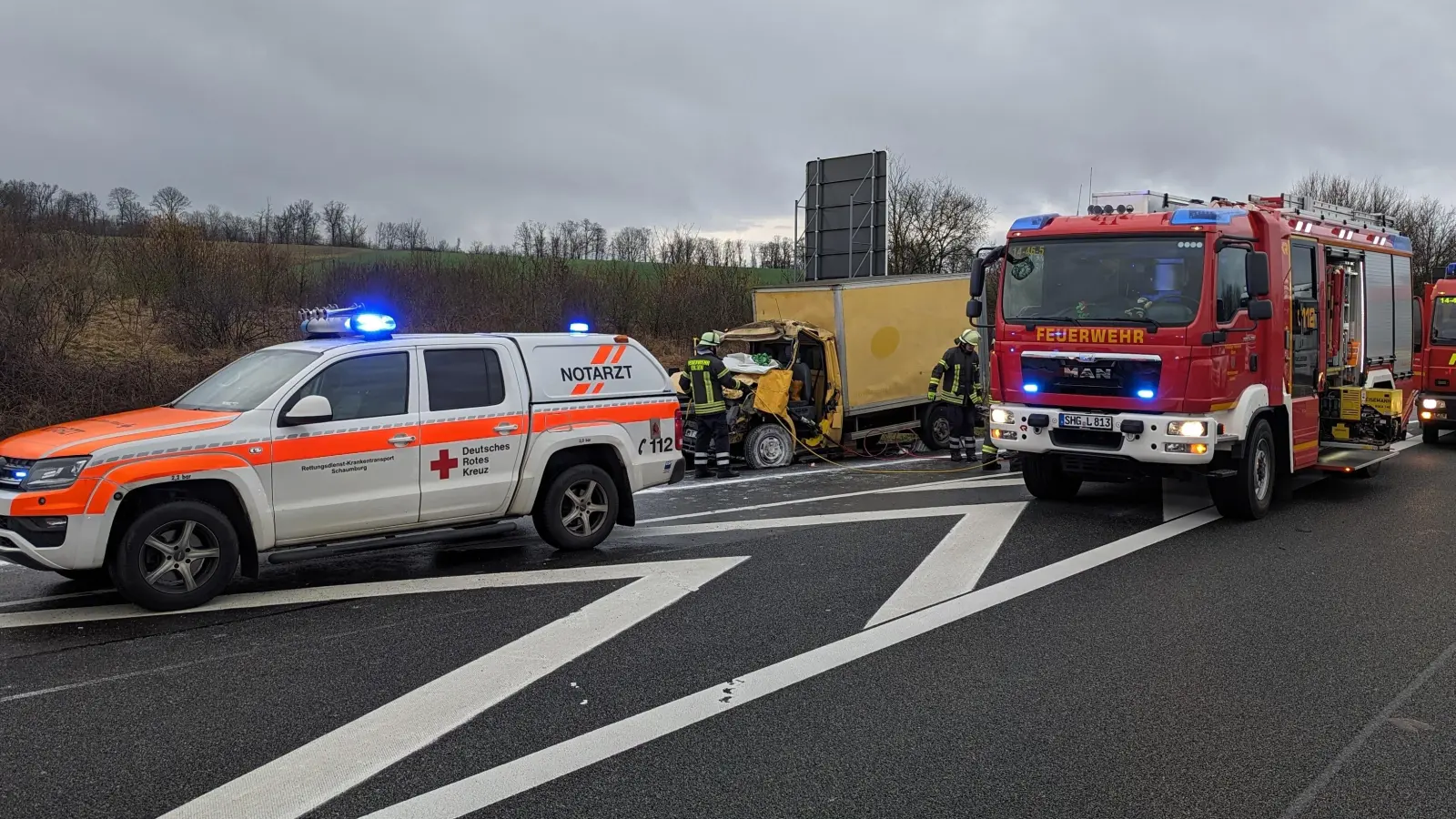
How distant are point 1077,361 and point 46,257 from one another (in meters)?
16.5

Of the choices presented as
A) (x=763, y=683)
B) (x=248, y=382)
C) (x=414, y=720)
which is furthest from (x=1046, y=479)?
(x=414, y=720)

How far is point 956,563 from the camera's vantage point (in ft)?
25.3

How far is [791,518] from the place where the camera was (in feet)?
31.2

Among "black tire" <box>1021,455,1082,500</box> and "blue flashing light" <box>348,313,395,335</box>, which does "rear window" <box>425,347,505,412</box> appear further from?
"black tire" <box>1021,455,1082,500</box>

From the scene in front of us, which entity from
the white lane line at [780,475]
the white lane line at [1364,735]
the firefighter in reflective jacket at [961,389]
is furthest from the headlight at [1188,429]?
the firefighter in reflective jacket at [961,389]

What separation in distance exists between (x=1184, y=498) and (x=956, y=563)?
437cm

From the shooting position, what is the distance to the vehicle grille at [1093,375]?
29.8ft

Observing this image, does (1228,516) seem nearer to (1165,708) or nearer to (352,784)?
(1165,708)

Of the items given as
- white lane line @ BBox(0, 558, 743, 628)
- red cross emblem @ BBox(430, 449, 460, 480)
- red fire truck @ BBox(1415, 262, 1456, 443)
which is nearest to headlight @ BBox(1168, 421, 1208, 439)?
white lane line @ BBox(0, 558, 743, 628)

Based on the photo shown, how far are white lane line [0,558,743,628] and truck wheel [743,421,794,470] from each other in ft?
19.0

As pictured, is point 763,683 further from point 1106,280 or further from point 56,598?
point 1106,280

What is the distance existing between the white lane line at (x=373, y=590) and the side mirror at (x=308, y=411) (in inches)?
44.0

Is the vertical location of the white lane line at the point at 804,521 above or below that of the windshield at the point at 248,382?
below

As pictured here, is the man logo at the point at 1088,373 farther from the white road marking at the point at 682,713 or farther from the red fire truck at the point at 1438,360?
the red fire truck at the point at 1438,360
